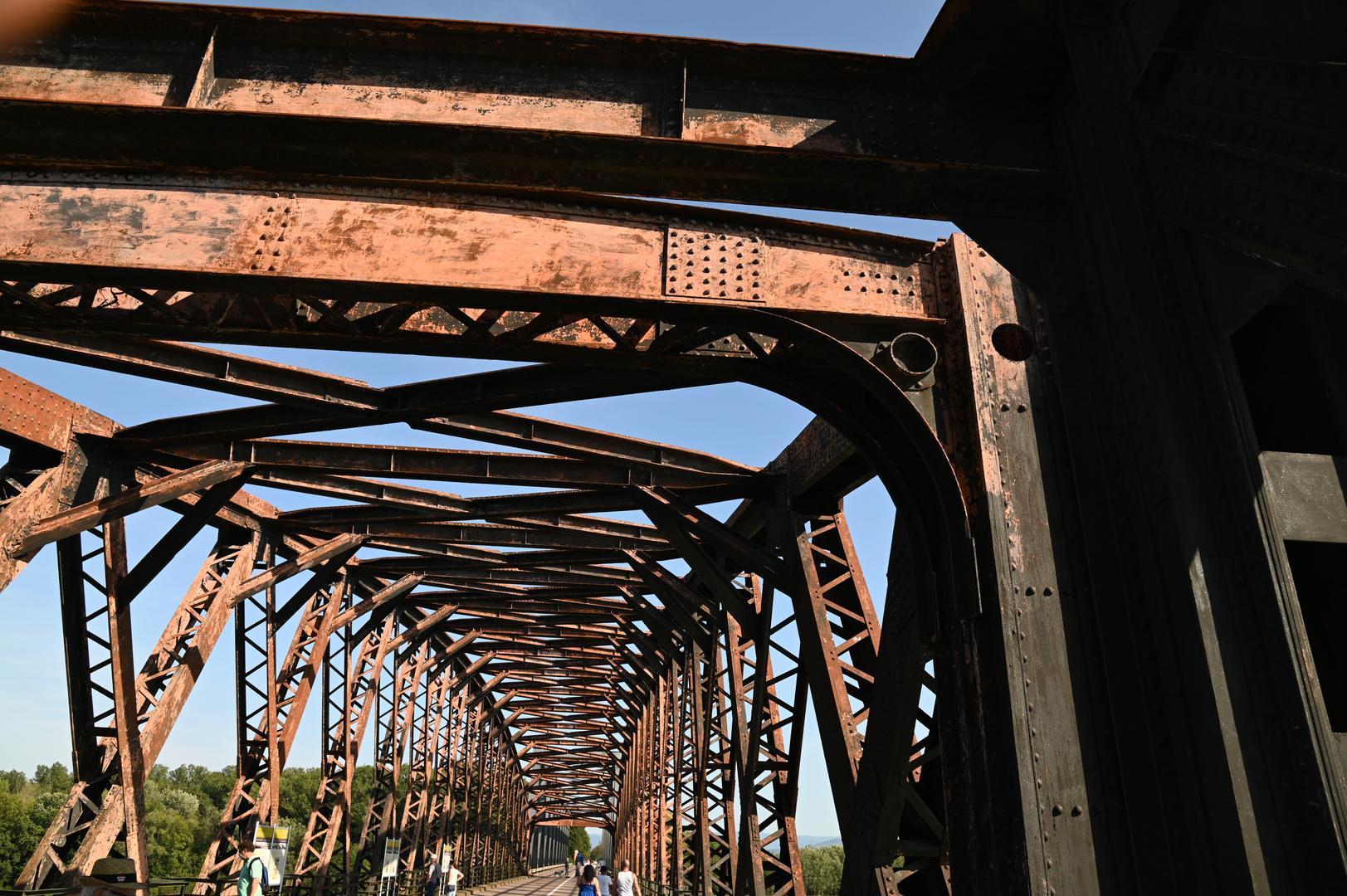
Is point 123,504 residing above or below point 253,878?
above

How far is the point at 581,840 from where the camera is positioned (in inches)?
5354

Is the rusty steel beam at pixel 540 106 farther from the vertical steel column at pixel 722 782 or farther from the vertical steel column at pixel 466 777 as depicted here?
the vertical steel column at pixel 466 777

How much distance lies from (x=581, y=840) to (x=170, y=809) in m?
68.3

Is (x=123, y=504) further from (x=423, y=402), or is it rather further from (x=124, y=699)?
(x=423, y=402)

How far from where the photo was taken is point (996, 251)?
5.18m

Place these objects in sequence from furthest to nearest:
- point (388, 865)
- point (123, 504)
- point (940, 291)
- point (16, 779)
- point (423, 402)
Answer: point (16, 779)
point (388, 865)
point (123, 504)
point (423, 402)
point (940, 291)

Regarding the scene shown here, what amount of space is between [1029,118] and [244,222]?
16.0 ft

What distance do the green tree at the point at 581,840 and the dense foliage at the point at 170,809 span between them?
131 feet

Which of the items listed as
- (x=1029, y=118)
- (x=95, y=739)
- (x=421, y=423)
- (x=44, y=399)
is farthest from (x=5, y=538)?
(x=1029, y=118)

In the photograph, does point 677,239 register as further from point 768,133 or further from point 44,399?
point 44,399

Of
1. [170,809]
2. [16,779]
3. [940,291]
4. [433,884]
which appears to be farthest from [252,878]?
[16,779]

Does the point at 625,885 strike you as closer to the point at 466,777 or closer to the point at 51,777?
the point at 466,777

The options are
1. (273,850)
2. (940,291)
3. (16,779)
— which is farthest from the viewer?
(16,779)

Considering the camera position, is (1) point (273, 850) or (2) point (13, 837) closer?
(1) point (273, 850)
